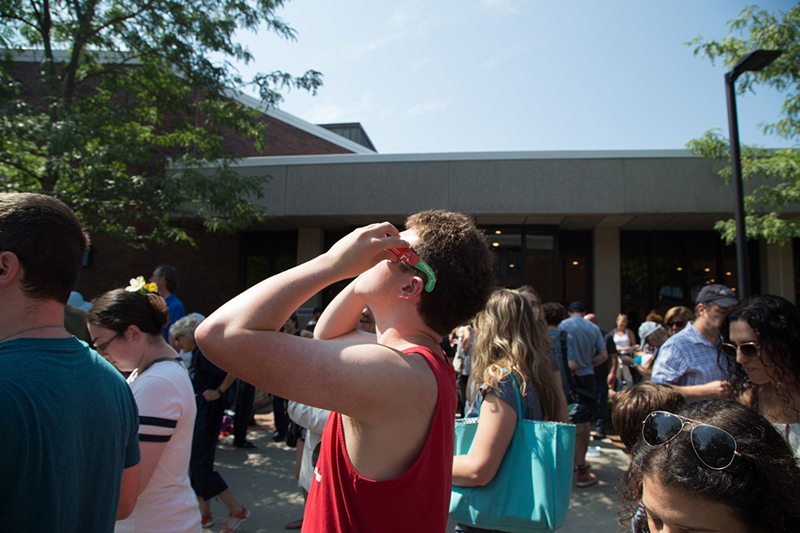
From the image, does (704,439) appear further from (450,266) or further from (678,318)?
(678,318)

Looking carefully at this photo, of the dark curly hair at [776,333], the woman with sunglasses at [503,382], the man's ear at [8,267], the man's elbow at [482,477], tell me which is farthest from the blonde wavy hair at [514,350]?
the man's ear at [8,267]

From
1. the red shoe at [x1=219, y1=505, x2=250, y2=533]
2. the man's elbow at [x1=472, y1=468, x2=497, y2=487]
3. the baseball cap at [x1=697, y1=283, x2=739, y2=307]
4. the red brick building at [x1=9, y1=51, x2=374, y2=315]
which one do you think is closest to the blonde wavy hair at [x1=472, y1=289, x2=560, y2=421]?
the man's elbow at [x1=472, y1=468, x2=497, y2=487]

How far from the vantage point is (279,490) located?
5.20 meters

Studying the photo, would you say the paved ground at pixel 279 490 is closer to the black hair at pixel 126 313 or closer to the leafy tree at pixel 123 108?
the black hair at pixel 126 313

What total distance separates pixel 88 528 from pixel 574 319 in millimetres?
6068

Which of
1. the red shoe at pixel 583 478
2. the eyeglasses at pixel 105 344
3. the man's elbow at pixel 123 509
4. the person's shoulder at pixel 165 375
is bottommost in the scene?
the red shoe at pixel 583 478

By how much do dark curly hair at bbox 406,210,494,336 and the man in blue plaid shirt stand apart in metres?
2.59

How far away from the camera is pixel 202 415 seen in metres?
4.72

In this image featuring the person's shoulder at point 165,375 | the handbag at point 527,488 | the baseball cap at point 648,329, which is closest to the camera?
the handbag at point 527,488

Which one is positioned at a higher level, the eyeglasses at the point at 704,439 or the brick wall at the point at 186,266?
the brick wall at the point at 186,266

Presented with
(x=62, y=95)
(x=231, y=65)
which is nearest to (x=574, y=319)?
(x=231, y=65)

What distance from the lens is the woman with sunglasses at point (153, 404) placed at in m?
2.13

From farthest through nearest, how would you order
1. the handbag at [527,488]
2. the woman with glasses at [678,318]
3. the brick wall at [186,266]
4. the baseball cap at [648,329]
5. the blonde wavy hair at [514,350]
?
the brick wall at [186,266]
the baseball cap at [648,329]
the woman with glasses at [678,318]
the blonde wavy hair at [514,350]
the handbag at [527,488]

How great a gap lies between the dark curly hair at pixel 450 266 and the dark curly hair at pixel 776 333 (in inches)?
64.8
